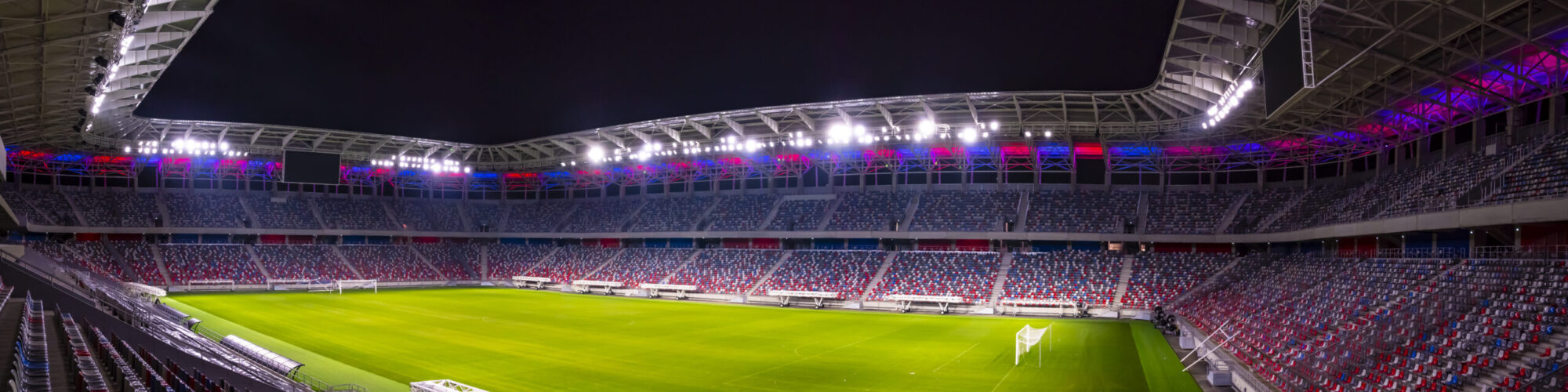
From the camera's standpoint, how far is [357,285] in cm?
6262

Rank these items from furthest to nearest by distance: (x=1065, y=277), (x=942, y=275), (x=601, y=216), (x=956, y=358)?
(x=601, y=216) < (x=942, y=275) < (x=1065, y=277) < (x=956, y=358)

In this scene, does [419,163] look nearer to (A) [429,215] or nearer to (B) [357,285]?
(B) [357,285]

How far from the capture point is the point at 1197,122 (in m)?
43.8

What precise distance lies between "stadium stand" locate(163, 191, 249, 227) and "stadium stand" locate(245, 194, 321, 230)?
1.14 meters

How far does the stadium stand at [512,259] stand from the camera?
75188mm

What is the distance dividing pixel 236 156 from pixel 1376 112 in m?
71.6

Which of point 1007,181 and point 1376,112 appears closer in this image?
point 1376,112

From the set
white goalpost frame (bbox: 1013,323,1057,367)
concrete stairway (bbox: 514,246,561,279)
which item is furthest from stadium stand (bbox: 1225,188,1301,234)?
concrete stairway (bbox: 514,246,561,279)

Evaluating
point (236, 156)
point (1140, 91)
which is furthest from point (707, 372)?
point (236, 156)

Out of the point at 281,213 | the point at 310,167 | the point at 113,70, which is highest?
the point at 113,70

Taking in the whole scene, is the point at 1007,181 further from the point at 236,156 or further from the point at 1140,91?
the point at 236,156

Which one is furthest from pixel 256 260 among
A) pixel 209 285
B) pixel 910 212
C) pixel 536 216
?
pixel 910 212

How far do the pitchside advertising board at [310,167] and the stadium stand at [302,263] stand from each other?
9.12 meters

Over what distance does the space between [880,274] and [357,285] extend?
38.2m
